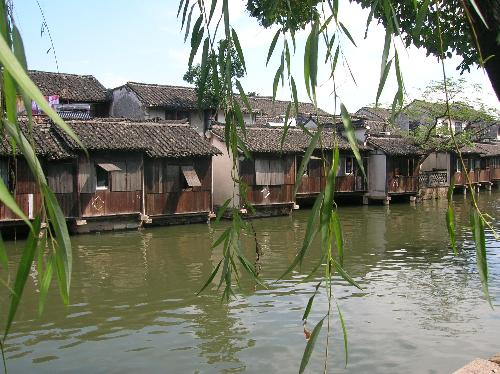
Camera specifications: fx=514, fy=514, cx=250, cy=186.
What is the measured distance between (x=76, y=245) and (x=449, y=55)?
10961 millimetres

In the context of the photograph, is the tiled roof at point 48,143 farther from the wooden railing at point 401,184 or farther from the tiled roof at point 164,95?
the wooden railing at point 401,184

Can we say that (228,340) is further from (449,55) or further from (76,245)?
(76,245)

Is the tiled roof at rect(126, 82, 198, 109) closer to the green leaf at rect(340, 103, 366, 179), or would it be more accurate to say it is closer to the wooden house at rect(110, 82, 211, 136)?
the wooden house at rect(110, 82, 211, 136)

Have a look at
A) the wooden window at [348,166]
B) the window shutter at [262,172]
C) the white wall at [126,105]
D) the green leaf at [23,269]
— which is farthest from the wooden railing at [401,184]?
the green leaf at [23,269]

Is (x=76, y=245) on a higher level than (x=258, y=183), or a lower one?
lower

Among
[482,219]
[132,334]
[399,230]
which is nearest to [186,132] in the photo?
[399,230]

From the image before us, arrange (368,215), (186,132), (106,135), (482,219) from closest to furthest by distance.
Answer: (482,219) → (106,135) → (186,132) → (368,215)

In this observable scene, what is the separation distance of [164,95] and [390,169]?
39.2 feet

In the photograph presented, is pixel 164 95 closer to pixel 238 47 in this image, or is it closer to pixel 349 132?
pixel 238 47

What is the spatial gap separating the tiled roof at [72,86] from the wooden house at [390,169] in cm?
1417

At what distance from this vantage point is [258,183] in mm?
19906

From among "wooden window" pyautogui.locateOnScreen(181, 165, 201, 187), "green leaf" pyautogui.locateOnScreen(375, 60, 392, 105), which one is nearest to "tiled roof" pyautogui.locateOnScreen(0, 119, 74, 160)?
"wooden window" pyautogui.locateOnScreen(181, 165, 201, 187)

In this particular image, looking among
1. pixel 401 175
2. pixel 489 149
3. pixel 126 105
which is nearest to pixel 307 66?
pixel 126 105

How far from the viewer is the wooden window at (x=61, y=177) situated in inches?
583
